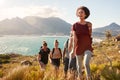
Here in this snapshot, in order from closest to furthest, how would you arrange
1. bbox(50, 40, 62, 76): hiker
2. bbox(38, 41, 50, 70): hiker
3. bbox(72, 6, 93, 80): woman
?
bbox(72, 6, 93, 80): woman, bbox(50, 40, 62, 76): hiker, bbox(38, 41, 50, 70): hiker

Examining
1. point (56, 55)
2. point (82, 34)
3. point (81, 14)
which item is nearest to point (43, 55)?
point (56, 55)

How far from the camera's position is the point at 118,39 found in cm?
11725

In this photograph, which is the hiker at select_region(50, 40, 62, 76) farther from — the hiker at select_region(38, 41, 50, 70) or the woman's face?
the woman's face

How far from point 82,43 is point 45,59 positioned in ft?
19.3

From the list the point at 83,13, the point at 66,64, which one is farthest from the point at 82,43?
the point at 66,64

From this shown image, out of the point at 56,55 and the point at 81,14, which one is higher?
the point at 81,14

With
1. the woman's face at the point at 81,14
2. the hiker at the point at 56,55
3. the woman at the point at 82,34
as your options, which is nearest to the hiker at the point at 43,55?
the hiker at the point at 56,55

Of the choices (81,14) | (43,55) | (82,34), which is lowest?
(43,55)

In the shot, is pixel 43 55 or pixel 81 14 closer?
pixel 81 14

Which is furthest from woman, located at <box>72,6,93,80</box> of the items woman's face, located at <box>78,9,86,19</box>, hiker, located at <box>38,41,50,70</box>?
hiker, located at <box>38,41,50,70</box>

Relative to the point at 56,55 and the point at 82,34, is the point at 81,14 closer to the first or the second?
the point at 82,34

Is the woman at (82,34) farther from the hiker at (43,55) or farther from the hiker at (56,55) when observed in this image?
the hiker at (43,55)

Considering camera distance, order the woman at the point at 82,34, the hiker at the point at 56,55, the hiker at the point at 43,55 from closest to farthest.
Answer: the woman at the point at 82,34 → the hiker at the point at 56,55 → the hiker at the point at 43,55

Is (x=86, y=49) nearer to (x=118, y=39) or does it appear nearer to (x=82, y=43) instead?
(x=82, y=43)
